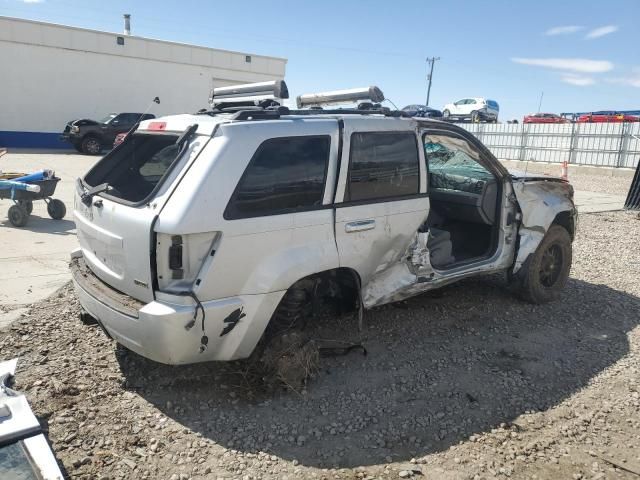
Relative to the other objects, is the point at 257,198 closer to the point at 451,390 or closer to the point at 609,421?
the point at 451,390

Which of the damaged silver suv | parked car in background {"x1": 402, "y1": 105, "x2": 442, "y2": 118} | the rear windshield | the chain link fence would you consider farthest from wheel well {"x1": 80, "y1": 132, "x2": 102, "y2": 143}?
the rear windshield

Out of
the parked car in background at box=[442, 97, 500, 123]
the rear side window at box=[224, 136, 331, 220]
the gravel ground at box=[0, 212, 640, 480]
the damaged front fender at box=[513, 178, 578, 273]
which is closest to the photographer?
the gravel ground at box=[0, 212, 640, 480]

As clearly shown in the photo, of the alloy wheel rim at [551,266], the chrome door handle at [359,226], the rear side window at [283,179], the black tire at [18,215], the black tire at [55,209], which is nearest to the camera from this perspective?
the rear side window at [283,179]

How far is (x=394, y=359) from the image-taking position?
12.9 ft

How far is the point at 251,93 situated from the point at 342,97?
808 mm

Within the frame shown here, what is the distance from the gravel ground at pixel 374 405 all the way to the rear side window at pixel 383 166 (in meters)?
1.30

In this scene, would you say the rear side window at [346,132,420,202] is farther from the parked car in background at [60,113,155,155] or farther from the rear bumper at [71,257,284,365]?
the parked car in background at [60,113,155,155]

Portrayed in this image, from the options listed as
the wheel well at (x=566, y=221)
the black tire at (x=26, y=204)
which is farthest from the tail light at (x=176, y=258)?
the black tire at (x=26, y=204)

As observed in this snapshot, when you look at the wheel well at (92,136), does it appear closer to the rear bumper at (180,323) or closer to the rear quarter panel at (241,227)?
the rear bumper at (180,323)

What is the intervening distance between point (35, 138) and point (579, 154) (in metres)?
24.9

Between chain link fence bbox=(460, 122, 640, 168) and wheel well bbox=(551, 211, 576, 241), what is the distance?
55.2 ft

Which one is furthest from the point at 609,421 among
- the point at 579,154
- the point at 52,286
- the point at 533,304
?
the point at 579,154

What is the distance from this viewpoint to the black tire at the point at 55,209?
334 inches

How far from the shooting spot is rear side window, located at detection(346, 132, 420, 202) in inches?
143
